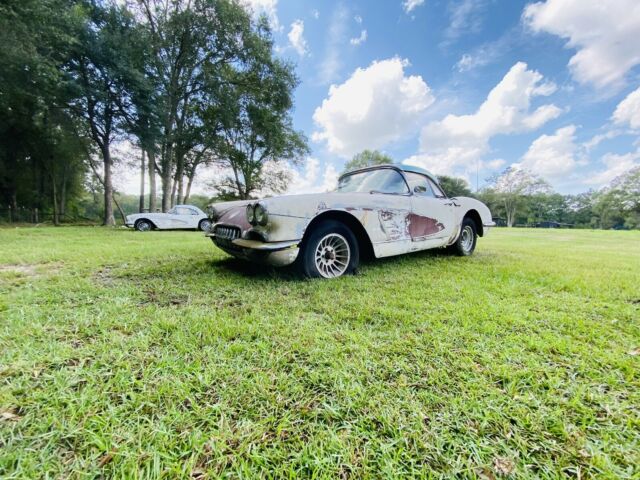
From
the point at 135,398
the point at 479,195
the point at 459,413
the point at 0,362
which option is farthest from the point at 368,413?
the point at 479,195

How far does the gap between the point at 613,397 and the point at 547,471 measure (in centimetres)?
64

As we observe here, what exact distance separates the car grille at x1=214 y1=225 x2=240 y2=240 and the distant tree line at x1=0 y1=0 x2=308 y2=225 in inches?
413

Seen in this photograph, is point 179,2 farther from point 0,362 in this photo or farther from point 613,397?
point 613,397

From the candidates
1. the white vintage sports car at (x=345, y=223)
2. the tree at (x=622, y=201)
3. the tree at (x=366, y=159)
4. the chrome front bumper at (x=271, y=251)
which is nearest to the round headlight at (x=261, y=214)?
the white vintage sports car at (x=345, y=223)

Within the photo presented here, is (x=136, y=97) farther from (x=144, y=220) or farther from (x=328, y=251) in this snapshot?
(x=328, y=251)

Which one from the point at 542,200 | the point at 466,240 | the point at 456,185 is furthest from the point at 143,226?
the point at 542,200

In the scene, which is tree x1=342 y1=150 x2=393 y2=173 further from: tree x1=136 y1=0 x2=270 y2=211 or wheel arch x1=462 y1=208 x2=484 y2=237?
wheel arch x1=462 y1=208 x2=484 y2=237

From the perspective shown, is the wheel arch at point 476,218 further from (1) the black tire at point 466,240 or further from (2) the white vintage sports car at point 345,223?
(2) the white vintage sports car at point 345,223

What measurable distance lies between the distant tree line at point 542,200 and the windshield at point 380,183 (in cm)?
3761

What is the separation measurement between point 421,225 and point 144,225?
1210cm

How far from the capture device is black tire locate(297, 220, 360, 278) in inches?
110

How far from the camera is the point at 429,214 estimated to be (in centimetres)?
378

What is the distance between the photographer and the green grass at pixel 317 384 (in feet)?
2.86

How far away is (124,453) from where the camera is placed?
34.3 inches
